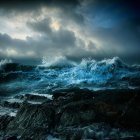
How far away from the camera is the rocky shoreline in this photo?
18.6 metres

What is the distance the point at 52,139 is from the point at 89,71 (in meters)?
50.3

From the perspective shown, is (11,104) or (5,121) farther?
(11,104)

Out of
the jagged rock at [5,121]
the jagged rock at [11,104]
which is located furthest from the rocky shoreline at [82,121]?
the jagged rock at [11,104]

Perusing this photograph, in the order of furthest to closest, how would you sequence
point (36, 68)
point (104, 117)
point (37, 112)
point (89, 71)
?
point (36, 68) < point (89, 71) < point (37, 112) < point (104, 117)

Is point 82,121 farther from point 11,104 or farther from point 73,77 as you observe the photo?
point 73,77

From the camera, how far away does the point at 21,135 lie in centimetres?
2038

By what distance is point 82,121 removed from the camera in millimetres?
19953

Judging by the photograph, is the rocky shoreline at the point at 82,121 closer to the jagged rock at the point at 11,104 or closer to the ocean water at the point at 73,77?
the jagged rock at the point at 11,104

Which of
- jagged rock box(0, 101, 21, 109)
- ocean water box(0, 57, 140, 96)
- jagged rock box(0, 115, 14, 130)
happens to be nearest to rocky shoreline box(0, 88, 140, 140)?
jagged rock box(0, 115, 14, 130)

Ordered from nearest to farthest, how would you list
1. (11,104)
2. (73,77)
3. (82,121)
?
1. (82,121)
2. (11,104)
3. (73,77)

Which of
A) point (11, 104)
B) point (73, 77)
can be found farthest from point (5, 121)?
point (73, 77)

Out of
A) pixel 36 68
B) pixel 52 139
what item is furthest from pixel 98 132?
pixel 36 68

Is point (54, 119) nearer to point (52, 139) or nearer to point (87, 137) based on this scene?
point (52, 139)

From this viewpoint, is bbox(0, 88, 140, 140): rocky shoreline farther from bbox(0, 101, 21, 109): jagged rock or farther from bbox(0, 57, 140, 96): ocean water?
bbox(0, 57, 140, 96): ocean water
